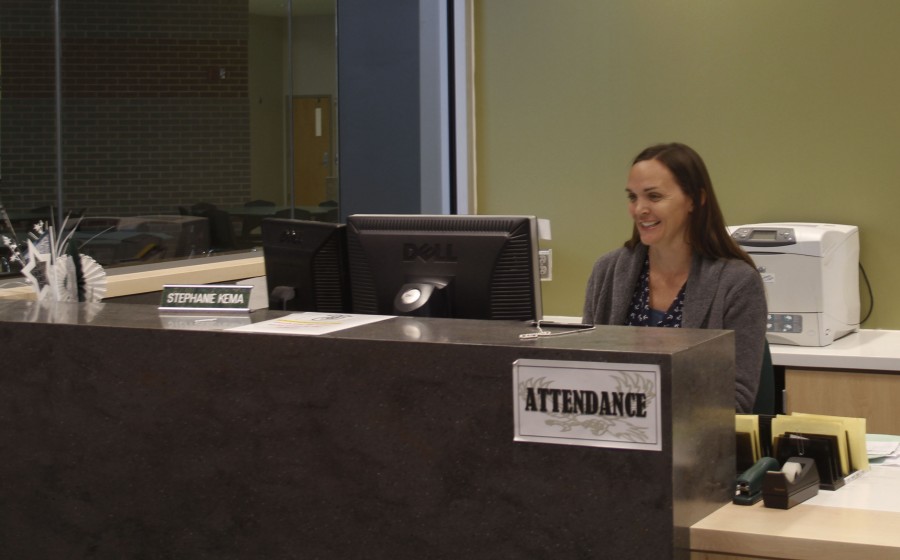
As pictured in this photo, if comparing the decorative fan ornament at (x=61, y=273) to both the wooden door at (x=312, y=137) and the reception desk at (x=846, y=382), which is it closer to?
the reception desk at (x=846, y=382)

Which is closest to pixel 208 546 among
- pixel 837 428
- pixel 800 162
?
pixel 837 428

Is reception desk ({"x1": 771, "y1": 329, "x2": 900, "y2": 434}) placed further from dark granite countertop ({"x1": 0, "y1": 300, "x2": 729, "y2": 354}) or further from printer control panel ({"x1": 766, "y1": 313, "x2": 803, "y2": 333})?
dark granite countertop ({"x1": 0, "y1": 300, "x2": 729, "y2": 354})

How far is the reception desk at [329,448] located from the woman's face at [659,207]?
1.11 meters

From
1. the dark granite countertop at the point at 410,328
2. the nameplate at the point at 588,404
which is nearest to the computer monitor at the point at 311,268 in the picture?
the dark granite countertop at the point at 410,328

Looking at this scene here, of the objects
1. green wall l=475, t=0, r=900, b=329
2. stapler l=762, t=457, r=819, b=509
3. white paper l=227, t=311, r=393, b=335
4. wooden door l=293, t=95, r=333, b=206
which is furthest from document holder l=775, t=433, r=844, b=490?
wooden door l=293, t=95, r=333, b=206

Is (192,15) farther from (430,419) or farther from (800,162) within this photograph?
(430,419)

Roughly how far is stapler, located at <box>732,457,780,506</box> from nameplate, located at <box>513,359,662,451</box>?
337mm

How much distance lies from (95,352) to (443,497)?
26.3 inches

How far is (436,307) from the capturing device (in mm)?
2059

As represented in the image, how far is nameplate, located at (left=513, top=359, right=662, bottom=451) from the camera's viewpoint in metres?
1.41

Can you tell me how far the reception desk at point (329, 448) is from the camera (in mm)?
1470

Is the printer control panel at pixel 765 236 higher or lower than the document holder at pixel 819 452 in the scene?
higher

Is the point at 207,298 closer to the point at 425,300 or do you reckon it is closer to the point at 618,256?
the point at 425,300

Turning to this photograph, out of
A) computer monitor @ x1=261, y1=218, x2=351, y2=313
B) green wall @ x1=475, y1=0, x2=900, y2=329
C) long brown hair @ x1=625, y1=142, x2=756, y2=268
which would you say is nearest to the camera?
computer monitor @ x1=261, y1=218, x2=351, y2=313
